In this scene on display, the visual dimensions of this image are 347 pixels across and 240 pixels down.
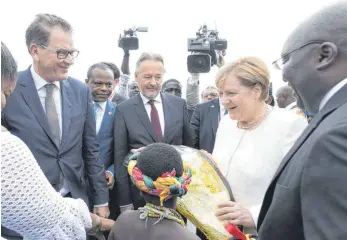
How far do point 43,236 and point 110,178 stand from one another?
1.99 meters

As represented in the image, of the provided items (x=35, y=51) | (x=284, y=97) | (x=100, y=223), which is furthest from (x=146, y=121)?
(x=284, y=97)

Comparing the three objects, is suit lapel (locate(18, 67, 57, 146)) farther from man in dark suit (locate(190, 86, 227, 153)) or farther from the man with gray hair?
the man with gray hair

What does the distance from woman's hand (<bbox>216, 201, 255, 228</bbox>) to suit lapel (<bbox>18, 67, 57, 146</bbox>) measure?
1.26 metres

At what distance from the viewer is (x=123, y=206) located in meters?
3.45

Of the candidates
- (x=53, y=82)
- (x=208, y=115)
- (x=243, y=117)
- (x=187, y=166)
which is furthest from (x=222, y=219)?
(x=208, y=115)

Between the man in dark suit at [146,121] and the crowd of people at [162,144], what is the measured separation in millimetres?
10

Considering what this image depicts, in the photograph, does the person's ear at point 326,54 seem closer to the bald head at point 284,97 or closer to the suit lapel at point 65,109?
the suit lapel at point 65,109

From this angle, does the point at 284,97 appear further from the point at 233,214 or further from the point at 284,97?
the point at 233,214

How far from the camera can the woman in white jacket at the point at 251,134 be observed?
7.50 ft

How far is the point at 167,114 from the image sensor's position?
3.61 m

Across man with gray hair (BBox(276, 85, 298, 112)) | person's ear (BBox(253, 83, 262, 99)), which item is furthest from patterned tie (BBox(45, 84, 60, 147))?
man with gray hair (BBox(276, 85, 298, 112))

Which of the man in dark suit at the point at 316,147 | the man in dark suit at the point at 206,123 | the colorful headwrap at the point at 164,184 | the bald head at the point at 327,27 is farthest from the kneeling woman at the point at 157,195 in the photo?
the man in dark suit at the point at 206,123

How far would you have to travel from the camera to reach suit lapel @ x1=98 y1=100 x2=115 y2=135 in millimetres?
3652

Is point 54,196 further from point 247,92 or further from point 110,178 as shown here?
point 110,178
